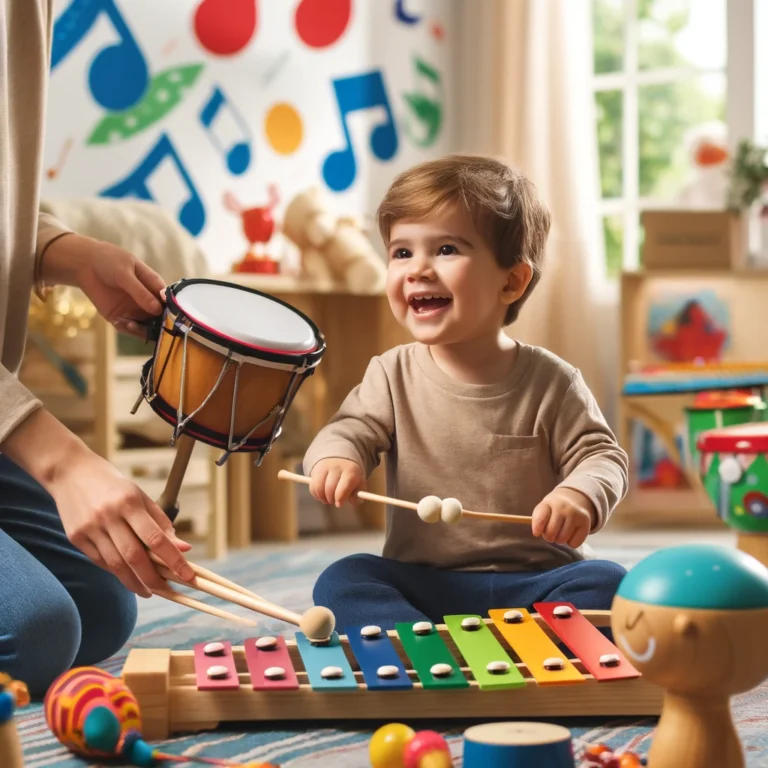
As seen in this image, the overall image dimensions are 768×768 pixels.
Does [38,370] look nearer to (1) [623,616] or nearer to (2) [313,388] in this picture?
(2) [313,388]

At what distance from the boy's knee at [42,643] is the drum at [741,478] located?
123 centimetres

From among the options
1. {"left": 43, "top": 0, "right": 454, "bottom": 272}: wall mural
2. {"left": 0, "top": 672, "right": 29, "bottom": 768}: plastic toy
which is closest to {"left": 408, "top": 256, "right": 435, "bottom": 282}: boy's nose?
{"left": 0, "top": 672, "right": 29, "bottom": 768}: plastic toy

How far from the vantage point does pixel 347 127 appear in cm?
354

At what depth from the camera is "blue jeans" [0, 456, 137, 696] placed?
1312mm

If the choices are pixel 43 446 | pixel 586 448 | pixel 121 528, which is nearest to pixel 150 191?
pixel 586 448

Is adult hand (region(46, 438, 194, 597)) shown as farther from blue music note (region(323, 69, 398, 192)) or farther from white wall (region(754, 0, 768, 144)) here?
white wall (region(754, 0, 768, 144))

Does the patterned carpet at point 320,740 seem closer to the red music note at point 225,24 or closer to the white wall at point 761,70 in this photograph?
the red music note at point 225,24

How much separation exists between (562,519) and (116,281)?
2.09 feet

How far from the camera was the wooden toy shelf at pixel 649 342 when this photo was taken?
10.8 feet

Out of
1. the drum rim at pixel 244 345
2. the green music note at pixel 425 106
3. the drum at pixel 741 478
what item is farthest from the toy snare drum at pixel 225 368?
the green music note at pixel 425 106

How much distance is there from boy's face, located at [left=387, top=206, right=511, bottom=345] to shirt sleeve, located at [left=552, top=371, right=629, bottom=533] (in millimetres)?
168

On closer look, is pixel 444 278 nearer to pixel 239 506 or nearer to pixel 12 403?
pixel 12 403

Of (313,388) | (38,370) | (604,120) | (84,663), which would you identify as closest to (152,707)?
(84,663)

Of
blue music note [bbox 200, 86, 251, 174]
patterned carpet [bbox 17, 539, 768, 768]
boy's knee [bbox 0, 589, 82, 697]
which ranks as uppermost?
blue music note [bbox 200, 86, 251, 174]
